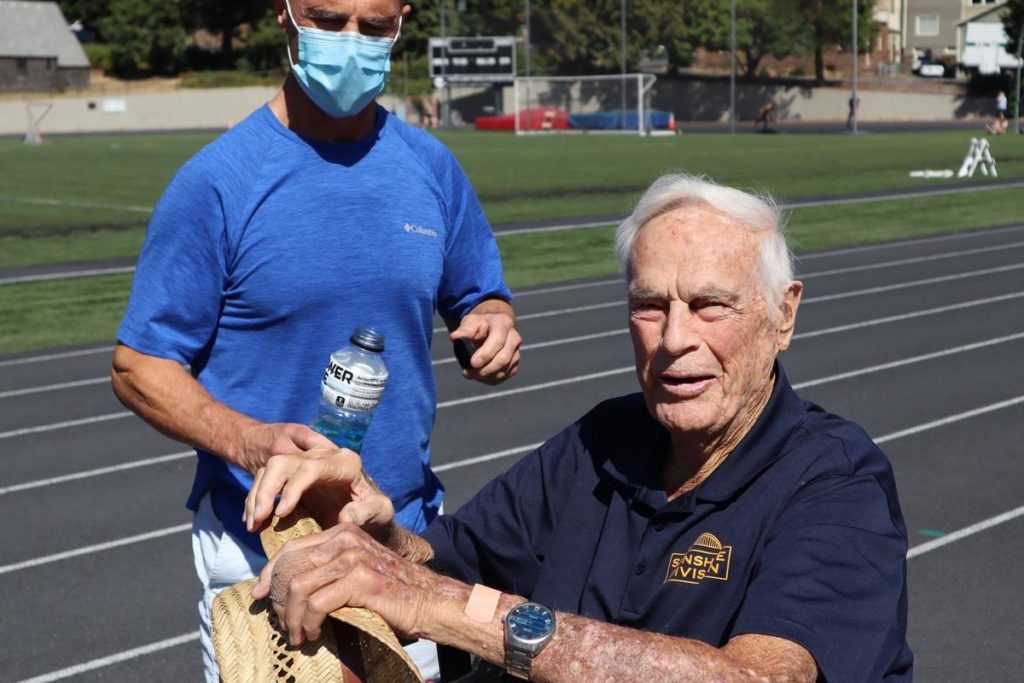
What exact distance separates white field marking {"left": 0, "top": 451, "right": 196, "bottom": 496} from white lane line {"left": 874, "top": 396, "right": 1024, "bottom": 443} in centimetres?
433

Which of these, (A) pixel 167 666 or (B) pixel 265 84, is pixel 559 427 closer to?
(A) pixel 167 666

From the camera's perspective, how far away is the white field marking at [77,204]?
1051 inches

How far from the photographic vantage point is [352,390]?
2516 millimetres

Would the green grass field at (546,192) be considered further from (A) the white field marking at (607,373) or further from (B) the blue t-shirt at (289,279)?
(A) the white field marking at (607,373)

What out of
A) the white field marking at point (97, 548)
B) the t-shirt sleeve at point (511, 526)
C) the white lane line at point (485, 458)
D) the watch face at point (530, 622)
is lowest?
the white lane line at point (485, 458)

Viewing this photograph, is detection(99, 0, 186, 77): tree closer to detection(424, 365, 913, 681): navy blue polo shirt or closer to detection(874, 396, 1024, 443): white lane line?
detection(874, 396, 1024, 443): white lane line

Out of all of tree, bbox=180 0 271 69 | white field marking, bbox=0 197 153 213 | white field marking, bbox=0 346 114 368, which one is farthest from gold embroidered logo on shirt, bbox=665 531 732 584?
tree, bbox=180 0 271 69

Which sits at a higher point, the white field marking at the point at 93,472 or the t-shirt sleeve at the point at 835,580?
the t-shirt sleeve at the point at 835,580

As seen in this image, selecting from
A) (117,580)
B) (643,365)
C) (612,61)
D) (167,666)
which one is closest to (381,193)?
(643,365)

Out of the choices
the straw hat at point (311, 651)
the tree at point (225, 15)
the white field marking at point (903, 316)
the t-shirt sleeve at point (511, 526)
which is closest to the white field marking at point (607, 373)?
the white field marking at point (903, 316)

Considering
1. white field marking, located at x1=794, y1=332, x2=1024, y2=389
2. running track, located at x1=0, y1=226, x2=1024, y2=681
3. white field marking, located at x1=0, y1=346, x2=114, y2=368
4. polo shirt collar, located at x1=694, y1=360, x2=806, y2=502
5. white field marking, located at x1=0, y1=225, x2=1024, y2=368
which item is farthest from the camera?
white field marking, located at x1=0, y1=225, x2=1024, y2=368

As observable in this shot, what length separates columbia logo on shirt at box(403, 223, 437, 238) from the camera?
3240 millimetres

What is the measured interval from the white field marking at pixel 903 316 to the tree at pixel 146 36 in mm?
78864

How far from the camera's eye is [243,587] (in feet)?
8.06
